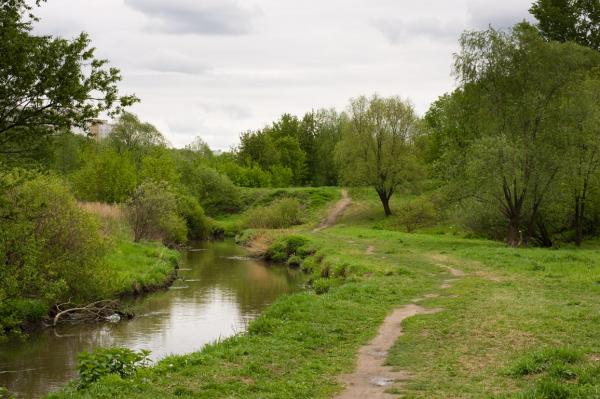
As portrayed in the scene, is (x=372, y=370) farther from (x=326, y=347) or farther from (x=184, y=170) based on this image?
(x=184, y=170)

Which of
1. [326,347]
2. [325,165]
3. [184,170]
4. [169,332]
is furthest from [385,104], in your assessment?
[326,347]

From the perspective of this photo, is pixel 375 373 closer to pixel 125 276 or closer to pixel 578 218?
pixel 125 276

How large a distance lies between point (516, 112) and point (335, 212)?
124 feet

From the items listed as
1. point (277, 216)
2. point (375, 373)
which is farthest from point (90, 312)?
point (277, 216)

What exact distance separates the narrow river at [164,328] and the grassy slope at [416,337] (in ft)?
15.2

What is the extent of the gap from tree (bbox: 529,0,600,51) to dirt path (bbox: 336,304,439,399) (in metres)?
49.4

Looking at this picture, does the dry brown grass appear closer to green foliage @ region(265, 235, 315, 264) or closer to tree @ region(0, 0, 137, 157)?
green foliage @ region(265, 235, 315, 264)

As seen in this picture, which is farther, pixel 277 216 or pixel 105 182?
pixel 277 216

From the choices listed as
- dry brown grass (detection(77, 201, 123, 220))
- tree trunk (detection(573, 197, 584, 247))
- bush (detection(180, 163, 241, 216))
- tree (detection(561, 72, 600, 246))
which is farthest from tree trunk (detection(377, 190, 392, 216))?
dry brown grass (detection(77, 201, 123, 220))

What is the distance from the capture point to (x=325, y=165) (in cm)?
10925

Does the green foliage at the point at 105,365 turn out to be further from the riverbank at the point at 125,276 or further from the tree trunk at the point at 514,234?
the tree trunk at the point at 514,234

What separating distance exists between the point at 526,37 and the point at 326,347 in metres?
31.2

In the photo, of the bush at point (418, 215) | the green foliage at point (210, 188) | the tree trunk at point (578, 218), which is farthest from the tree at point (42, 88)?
the green foliage at point (210, 188)

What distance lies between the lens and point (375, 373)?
13.1 meters
